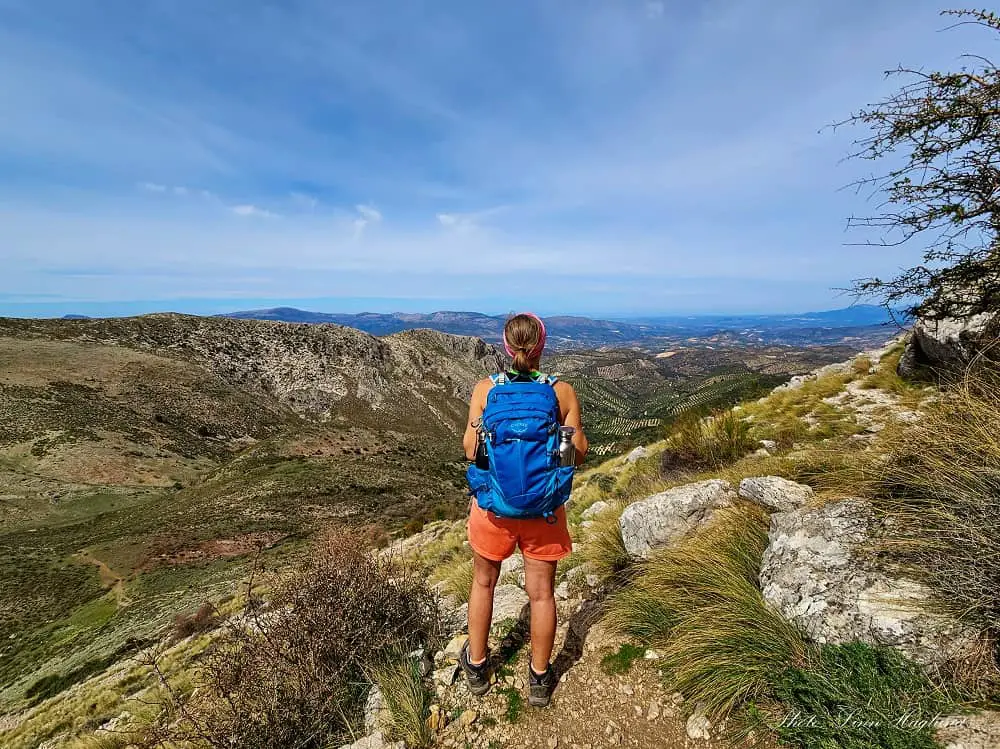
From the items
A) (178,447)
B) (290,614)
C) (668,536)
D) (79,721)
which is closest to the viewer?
(290,614)

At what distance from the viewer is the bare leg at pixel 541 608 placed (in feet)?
9.41

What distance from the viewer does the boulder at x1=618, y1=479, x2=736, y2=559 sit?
172 inches

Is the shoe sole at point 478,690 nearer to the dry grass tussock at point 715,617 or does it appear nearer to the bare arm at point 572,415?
the dry grass tussock at point 715,617

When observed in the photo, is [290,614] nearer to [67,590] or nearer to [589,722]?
[589,722]

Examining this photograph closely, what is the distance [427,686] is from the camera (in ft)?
10.6

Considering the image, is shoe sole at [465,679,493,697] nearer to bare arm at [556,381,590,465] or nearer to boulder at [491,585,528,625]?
boulder at [491,585,528,625]

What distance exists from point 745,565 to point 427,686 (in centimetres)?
260

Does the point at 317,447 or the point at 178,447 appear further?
the point at 317,447

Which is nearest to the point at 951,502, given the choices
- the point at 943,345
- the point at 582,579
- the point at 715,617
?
the point at 715,617

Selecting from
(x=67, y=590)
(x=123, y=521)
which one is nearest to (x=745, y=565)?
(x=67, y=590)

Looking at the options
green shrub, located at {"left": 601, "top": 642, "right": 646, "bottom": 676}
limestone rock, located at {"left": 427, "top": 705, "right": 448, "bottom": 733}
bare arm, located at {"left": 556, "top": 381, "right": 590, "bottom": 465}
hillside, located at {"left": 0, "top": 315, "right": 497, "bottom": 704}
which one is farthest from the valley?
green shrub, located at {"left": 601, "top": 642, "right": 646, "bottom": 676}

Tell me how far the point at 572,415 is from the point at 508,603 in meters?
2.95

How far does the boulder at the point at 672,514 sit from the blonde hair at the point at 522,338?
8.76 ft

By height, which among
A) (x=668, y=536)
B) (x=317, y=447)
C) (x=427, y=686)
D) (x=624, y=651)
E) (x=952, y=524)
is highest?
(x=952, y=524)
